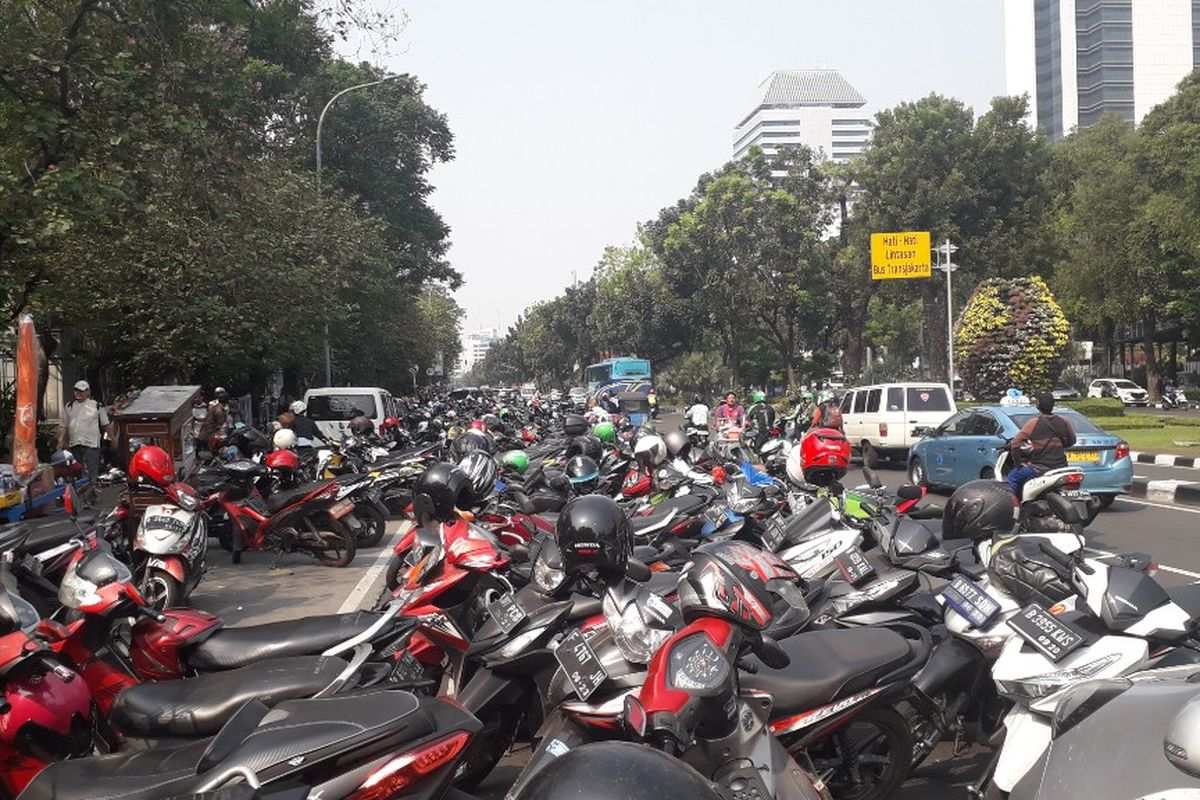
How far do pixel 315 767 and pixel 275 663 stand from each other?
989 millimetres

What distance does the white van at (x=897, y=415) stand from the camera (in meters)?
18.0

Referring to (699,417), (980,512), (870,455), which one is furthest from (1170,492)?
(980,512)

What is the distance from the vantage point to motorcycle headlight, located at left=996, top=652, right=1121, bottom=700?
3467 mm

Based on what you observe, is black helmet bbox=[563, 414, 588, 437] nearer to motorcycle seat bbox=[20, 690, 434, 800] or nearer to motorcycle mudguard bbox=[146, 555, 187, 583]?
motorcycle mudguard bbox=[146, 555, 187, 583]

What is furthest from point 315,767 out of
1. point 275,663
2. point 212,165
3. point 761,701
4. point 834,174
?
point 834,174

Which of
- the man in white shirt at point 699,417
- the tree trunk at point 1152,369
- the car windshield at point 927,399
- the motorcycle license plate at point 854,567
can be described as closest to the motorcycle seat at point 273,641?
the motorcycle license plate at point 854,567

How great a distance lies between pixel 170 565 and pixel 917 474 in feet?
36.7

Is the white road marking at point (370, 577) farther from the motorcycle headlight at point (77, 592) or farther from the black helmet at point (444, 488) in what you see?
the motorcycle headlight at point (77, 592)

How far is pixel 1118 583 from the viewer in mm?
3686

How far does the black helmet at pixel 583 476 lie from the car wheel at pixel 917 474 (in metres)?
6.44

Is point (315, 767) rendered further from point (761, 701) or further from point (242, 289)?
point (242, 289)

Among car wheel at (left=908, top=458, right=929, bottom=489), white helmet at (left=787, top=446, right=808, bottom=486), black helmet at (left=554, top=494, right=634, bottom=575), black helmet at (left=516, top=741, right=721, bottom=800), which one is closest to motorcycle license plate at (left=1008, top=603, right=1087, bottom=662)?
A: black helmet at (left=554, top=494, right=634, bottom=575)

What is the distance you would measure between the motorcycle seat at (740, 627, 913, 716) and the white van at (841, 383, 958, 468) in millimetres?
13927

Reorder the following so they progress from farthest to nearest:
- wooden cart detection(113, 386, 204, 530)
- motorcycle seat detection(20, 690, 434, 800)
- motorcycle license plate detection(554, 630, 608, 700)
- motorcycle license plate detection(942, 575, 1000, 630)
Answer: wooden cart detection(113, 386, 204, 530) → motorcycle license plate detection(942, 575, 1000, 630) → motorcycle license plate detection(554, 630, 608, 700) → motorcycle seat detection(20, 690, 434, 800)
